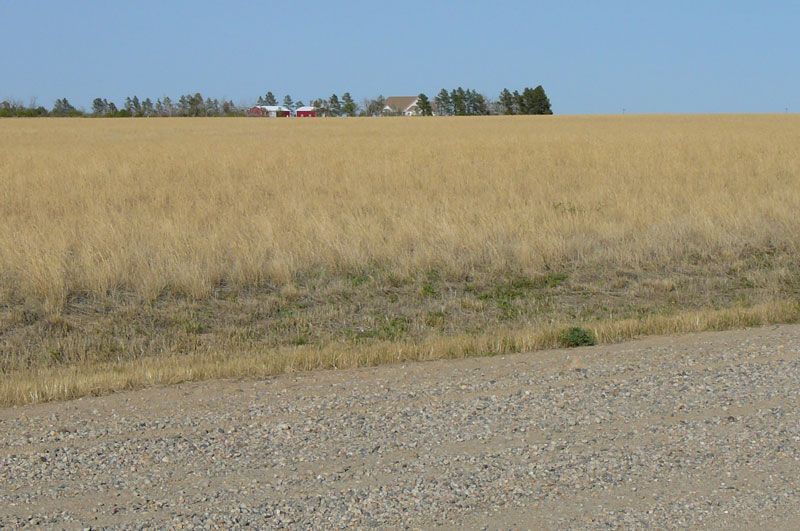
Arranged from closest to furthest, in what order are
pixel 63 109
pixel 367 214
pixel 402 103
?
1. pixel 367 214
2. pixel 63 109
3. pixel 402 103

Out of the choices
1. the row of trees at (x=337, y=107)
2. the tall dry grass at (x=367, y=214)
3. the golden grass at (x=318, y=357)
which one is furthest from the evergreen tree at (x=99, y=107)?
the golden grass at (x=318, y=357)

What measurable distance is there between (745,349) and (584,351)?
117cm

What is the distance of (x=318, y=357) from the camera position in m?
7.18

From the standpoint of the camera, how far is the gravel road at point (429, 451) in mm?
4039

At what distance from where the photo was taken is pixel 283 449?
479 cm

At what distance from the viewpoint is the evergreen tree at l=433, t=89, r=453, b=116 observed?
4218 inches

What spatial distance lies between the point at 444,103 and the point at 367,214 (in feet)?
313

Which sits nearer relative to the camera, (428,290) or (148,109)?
(428,290)

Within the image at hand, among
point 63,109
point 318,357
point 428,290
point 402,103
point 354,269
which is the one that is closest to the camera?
point 318,357

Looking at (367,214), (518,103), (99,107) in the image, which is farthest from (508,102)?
(367,214)

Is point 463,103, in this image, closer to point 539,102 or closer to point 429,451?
point 539,102

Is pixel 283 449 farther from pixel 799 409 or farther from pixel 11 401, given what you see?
pixel 799 409

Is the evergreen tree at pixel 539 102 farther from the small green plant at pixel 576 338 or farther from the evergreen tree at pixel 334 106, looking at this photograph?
the small green plant at pixel 576 338

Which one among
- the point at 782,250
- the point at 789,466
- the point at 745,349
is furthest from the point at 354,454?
the point at 782,250
